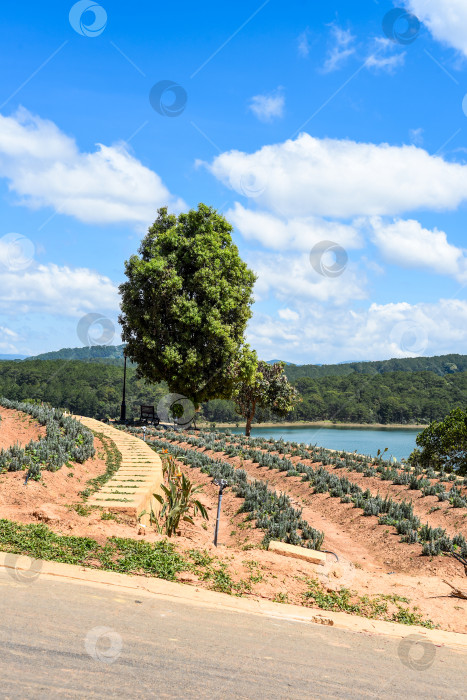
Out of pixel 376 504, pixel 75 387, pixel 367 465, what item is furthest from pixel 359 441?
pixel 75 387

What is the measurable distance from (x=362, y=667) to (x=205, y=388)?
22511 millimetres

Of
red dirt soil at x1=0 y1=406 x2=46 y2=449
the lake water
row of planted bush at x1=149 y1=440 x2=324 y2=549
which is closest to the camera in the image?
row of planted bush at x1=149 y1=440 x2=324 y2=549

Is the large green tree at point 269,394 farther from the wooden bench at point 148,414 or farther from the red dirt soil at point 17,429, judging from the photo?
Answer: the red dirt soil at point 17,429

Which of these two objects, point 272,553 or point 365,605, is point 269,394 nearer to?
point 272,553

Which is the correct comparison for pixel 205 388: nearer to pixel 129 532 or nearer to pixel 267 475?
pixel 267 475

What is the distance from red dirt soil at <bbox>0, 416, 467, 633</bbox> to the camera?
7.04 meters

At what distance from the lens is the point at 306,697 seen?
3.86 meters

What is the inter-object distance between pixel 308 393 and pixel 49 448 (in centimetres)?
9176

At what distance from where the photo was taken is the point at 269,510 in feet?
36.3

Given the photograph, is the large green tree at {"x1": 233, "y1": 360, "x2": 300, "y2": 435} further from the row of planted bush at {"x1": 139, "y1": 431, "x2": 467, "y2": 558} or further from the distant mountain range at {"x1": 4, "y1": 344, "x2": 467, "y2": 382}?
the distant mountain range at {"x1": 4, "y1": 344, "x2": 467, "y2": 382}

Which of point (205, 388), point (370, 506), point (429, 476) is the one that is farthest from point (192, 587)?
point (205, 388)

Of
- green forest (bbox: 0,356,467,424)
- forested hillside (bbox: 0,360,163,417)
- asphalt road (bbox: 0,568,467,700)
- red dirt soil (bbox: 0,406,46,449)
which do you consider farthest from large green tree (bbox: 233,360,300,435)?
green forest (bbox: 0,356,467,424)

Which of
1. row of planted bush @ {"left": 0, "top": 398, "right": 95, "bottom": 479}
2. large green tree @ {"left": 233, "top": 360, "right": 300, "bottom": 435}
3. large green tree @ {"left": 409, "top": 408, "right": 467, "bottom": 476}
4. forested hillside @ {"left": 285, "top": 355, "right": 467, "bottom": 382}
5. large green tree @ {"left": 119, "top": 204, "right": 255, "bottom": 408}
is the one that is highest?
forested hillside @ {"left": 285, "top": 355, "right": 467, "bottom": 382}

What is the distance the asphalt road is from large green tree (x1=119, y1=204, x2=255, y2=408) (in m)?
19.5
